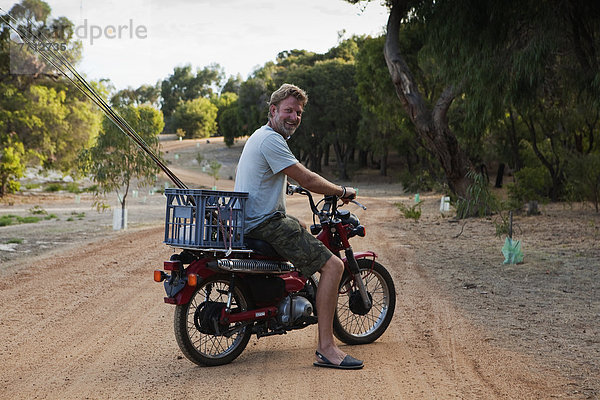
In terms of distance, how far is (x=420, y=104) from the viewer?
65.4 feet

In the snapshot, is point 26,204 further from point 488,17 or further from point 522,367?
point 522,367

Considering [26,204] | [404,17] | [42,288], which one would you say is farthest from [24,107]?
[42,288]

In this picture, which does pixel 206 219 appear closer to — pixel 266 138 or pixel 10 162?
pixel 266 138

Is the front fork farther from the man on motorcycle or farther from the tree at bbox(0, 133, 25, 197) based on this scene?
the tree at bbox(0, 133, 25, 197)

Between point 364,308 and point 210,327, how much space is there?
4.92 feet

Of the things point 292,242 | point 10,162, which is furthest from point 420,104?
point 10,162

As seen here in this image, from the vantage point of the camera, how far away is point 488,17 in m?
12.5

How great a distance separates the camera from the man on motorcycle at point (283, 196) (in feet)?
17.6

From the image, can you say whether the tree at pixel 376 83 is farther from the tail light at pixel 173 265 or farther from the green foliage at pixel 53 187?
the tail light at pixel 173 265

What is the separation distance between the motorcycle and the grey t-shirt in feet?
0.58

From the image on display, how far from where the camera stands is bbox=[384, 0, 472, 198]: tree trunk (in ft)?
64.2

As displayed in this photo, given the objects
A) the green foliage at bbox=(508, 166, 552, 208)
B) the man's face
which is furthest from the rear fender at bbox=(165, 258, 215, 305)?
the green foliage at bbox=(508, 166, 552, 208)

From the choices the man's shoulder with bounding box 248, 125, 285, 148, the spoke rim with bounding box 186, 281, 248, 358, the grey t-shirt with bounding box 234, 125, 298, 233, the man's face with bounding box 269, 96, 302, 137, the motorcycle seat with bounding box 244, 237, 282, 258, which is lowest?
the spoke rim with bounding box 186, 281, 248, 358

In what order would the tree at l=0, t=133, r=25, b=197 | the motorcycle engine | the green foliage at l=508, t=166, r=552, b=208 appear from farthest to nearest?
the tree at l=0, t=133, r=25, b=197, the green foliage at l=508, t=166, r=552, b=208, the motorcycle engine
